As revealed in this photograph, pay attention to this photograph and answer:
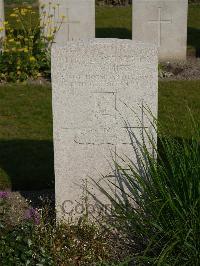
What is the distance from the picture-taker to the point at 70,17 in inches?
368

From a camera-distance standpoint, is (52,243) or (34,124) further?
(34,124)

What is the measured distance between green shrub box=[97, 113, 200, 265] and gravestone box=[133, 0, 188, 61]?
573 cm

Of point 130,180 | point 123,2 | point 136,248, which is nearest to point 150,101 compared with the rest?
point 130,180

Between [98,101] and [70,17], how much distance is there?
216 inches

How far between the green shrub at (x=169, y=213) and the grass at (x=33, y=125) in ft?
2.40

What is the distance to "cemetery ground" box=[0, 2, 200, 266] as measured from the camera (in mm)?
3727

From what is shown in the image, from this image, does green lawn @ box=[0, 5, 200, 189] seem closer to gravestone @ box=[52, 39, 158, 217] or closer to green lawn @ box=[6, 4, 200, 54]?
gravestone @ box=[52, 39, 158, 217]

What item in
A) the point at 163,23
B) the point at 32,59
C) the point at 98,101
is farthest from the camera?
the point at 163,23

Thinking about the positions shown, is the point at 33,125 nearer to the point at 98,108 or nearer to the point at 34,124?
the point at 34,124

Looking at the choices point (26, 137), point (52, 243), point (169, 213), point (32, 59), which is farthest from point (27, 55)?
point (169, 213)

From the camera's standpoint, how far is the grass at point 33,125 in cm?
545

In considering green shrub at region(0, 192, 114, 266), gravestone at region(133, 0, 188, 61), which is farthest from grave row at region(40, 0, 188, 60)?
green shrub at region(0, 192, 114, 266)

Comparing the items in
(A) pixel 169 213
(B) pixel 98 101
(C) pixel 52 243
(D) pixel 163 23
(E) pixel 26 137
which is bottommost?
(C) pixel 52 243

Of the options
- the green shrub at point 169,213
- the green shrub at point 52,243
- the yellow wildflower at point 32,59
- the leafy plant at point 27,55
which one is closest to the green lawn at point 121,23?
the leafy plant at point 27,55
